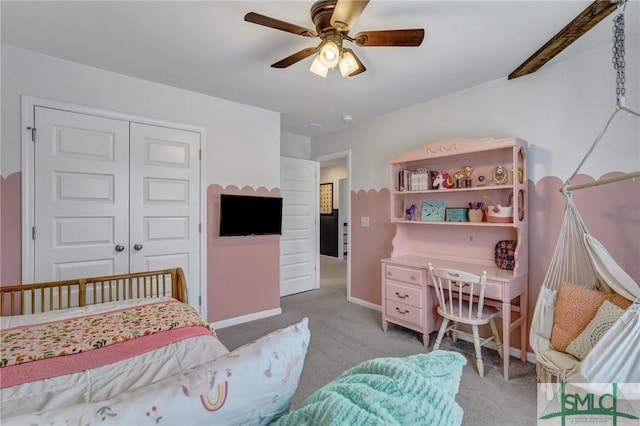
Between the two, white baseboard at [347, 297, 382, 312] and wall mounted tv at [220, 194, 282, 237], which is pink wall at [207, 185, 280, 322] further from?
white baseboard at [347, 297, 382, 312]

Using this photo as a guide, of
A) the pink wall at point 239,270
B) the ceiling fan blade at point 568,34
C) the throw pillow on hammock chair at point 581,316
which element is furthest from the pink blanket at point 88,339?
the ceiling fan blade at point 568,34

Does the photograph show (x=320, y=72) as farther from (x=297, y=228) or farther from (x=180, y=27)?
(x=297, y=228)

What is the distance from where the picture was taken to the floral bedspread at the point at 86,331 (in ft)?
4.09

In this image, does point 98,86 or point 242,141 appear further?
point 242,141

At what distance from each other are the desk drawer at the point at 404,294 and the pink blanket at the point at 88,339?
6.00 feet

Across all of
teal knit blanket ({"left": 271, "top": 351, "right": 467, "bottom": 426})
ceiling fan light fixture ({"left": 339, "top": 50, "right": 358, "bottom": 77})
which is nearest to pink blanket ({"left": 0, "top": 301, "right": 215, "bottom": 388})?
teal knit blanket ({"left": 271, "top": 351, "right": 467, "bottom": 426})

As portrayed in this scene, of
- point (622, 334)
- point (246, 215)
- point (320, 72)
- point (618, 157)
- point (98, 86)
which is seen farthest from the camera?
point (246, 215)

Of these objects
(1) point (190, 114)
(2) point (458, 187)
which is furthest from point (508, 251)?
(1) point (190, 114)

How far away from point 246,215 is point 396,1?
231 centimetres

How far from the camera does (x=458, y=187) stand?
279cm

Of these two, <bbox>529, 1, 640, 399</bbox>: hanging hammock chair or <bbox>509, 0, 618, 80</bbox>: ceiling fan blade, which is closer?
<bbox>529, 1, 640, 399</bbox>: hanging hammock chair

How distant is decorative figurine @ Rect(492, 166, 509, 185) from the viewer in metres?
2.49

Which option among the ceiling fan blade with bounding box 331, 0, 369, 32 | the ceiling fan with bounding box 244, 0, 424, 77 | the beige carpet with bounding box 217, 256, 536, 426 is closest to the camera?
the ceiling fan blade with bounding box 331, 0, 369, 32

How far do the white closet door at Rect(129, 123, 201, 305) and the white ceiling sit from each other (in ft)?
1.82
